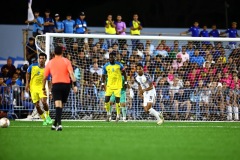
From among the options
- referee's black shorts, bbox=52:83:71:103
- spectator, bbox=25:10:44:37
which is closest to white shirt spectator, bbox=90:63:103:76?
spectator, bbox=25:10:44:37

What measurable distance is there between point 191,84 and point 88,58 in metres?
4.15

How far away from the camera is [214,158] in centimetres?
927

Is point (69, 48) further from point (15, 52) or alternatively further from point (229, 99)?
point (229, 99)

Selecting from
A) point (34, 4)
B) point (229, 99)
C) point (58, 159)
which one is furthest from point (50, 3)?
point (58, 159)

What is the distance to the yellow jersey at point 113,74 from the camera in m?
21.3

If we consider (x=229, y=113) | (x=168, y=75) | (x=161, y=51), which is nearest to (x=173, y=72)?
(x=168, y=75)

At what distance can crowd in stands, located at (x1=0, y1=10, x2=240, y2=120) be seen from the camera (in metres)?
23.0

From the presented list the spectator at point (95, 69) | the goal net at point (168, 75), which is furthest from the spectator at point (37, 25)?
the spectator at point (95, 69)

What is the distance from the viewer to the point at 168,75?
23.3 metres

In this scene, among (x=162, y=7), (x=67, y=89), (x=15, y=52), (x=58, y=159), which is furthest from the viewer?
(x=162, y=7)

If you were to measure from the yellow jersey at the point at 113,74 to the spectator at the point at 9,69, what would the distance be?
5013 mm

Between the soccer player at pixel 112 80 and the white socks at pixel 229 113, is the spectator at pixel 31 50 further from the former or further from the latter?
the white socks at pixel 229 113

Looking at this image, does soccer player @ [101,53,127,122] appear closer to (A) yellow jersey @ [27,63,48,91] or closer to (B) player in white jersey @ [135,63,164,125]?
(B) player in white jersey @ [135,63,164,125]

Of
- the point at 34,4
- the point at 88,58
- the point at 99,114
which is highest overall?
the point at 34,4
